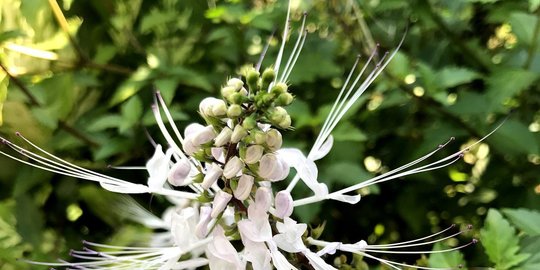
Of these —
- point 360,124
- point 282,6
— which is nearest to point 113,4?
point 282,6

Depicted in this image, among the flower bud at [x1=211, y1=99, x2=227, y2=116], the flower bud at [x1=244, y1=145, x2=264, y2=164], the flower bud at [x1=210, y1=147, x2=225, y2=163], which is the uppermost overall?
the flower bud at [x1=211, y1=99, x2=227, y2=116]

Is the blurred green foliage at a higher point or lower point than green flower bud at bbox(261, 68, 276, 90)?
higher

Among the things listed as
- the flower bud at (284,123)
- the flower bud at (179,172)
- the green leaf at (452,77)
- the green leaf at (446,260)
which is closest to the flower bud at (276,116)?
the flower bud at (284,123)

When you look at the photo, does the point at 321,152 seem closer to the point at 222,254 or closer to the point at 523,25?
the point at 222,254

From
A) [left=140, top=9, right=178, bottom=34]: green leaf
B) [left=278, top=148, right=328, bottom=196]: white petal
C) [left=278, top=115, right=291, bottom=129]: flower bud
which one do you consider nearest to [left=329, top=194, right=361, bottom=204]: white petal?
[left=278, top=148, right=328, bottom=196]: white petal

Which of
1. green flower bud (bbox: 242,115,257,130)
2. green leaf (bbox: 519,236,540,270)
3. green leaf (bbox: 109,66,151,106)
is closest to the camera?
green flower bud (bbox: 242,115,257,130)

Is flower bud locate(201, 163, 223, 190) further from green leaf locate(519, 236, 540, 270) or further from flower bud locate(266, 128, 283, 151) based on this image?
green leaf locate(519, 236, 540, 270)
